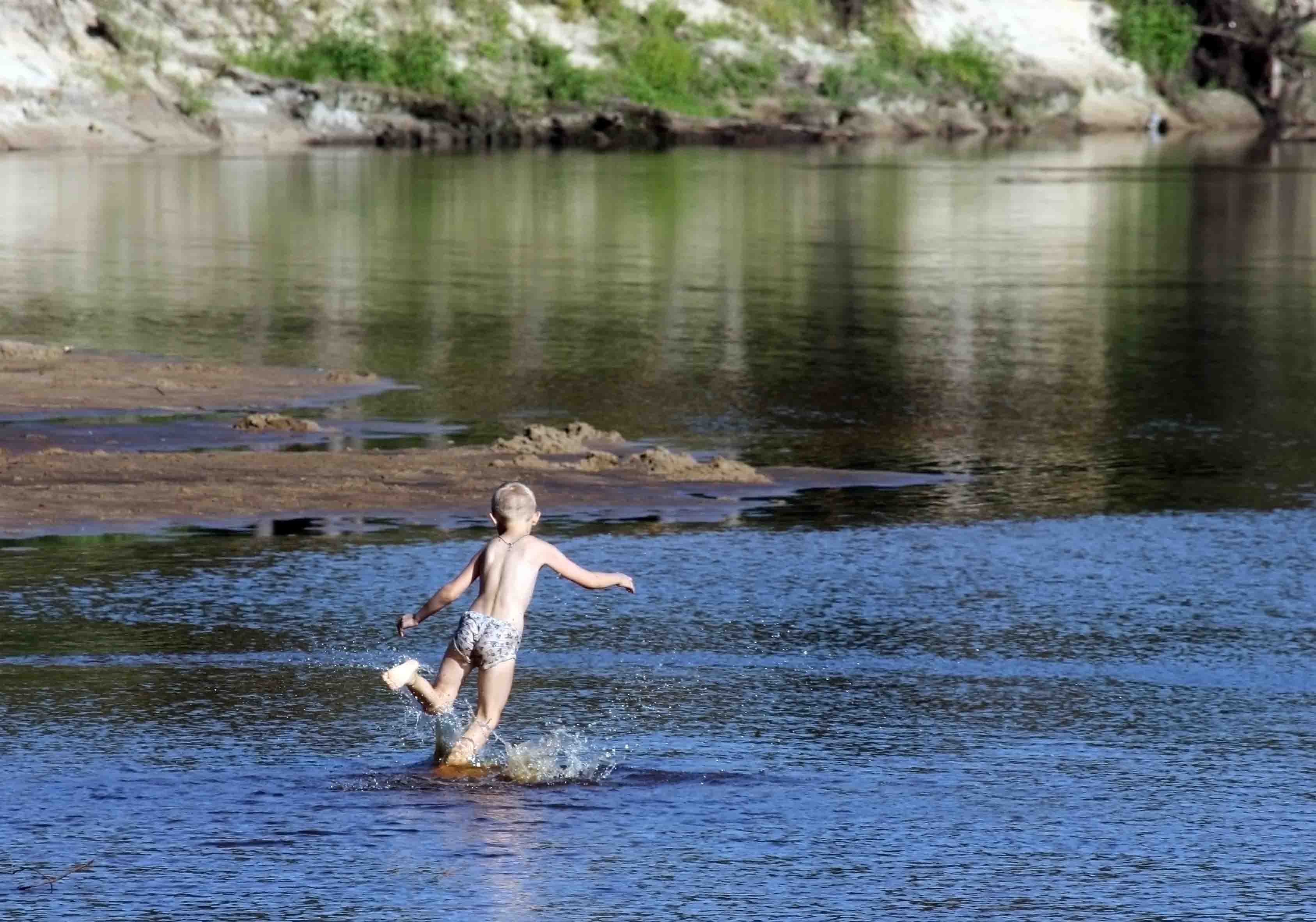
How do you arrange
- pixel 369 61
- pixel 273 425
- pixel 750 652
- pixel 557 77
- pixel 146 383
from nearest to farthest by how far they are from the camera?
pixel 750 652 < pixel 273 425 < pixel 146 383 < pixel 369 61 < pixel 557 77

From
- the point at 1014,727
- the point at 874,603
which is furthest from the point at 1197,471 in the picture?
the point at 1014,727

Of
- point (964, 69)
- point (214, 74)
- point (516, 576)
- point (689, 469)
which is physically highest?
point (964, 69)

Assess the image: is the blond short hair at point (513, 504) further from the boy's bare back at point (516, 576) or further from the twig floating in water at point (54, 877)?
the twig floating in water at point (54, 877)

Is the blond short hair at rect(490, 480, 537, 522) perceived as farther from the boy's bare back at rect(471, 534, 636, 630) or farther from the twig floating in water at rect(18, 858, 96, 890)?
the twig floating in water at rect(18, 858, 96, 890)

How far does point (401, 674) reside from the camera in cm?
832

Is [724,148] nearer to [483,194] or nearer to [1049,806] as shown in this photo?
[483,194]

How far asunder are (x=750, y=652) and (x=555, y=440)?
18.2 ft

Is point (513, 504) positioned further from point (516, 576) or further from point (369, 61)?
point (369, 61)

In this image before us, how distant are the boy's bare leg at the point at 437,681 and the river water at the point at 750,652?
0.25 m

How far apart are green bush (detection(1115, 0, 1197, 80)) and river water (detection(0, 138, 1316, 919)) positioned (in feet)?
281

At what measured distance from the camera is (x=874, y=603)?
1167 centimetres

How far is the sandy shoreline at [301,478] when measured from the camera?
13648mm

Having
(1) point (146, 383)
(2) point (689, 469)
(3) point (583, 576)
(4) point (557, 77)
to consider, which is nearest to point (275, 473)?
(2) point (689, 469)

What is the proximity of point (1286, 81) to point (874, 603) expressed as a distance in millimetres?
101797
